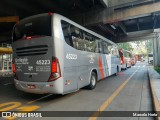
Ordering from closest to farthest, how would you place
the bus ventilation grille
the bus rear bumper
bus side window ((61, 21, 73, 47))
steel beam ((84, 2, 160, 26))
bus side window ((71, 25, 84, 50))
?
the bus rear bumper
the bus ventilation grille
bus side window ((61, 21, 73, 47))
bus side window ((71, 25, 84, 50))
steel beam ((84, 2, 160, 26))

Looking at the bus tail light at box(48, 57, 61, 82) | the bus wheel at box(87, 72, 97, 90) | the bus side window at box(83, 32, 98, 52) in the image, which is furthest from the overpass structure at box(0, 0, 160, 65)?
the bus tail light at box(48, 57, 61, 82)

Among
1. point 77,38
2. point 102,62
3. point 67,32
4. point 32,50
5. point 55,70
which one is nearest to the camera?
point 55,70

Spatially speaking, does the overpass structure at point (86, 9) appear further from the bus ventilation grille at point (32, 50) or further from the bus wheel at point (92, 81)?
the bus ventilation grille at point (32, 50)

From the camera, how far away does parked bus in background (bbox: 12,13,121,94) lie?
6.63 meters

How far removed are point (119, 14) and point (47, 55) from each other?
33.6 ft

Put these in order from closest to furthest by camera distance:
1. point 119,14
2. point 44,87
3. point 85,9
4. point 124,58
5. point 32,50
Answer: point 44,87
point 32,50
point 119,14
point 85,9
point 124,58

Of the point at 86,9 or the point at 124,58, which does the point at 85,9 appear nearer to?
the point at 86,9

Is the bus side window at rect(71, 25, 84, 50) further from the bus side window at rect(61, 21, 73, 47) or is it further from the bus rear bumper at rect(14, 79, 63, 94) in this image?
the bus rear bumper at rect(14, 79, 63, 94)

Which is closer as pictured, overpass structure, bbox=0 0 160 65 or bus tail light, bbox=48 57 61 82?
bus tail light, bbox=48 57 61 82

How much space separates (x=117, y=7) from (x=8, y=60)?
967 inches

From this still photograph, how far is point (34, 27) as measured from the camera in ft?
23.3

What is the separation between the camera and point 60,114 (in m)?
5.52

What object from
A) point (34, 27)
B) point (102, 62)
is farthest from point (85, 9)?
point (34, 27)

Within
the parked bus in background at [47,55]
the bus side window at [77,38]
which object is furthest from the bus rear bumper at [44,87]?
the bus side window at [77,38]
